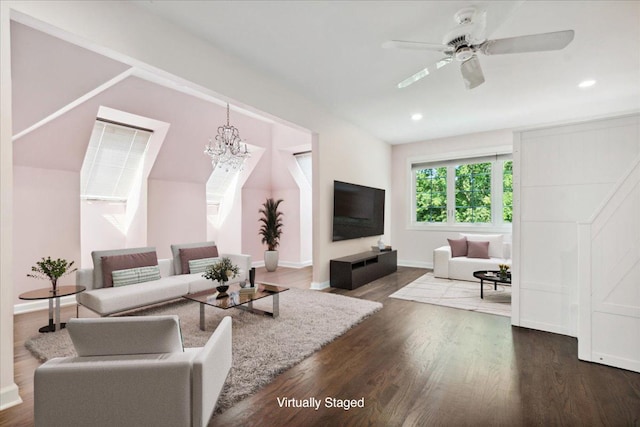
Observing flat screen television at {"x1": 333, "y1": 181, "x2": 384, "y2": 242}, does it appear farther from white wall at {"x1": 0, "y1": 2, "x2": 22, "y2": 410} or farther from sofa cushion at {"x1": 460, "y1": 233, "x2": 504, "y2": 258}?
white wall at {"x1": 0, "y1": 2, "x2": 22, "y2": 410}

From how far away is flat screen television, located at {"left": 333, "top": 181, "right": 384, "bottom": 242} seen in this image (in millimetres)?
5594

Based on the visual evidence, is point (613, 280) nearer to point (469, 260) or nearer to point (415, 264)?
point (469, 260)

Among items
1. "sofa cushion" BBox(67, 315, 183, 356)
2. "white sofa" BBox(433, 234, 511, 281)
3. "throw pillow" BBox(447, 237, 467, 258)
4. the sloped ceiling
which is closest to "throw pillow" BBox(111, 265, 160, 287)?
the sloped ceiling

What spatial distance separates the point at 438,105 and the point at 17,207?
6476 mm

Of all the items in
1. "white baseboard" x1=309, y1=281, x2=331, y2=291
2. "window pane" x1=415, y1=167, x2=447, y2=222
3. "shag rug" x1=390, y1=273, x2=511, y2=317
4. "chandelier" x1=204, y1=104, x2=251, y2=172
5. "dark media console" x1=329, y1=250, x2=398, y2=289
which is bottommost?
"shag rug" x1=390, y1=273, x2=511, y2=317

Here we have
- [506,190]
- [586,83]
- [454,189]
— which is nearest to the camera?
[586,83]

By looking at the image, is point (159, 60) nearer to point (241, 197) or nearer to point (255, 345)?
point (255, 345)

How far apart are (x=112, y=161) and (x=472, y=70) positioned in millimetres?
5652

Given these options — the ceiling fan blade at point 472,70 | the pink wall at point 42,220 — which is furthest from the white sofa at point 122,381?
the pink wall at point 42,220

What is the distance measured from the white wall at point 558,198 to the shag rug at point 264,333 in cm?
189

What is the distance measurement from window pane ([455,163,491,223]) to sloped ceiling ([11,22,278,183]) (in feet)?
16.6

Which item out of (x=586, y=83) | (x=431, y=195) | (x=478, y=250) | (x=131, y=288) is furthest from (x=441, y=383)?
(x=431, y=195)

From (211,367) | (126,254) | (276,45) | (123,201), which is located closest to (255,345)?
(211,367)

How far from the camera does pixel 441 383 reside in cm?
231
